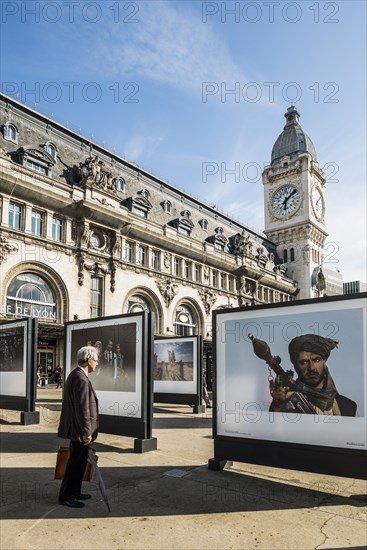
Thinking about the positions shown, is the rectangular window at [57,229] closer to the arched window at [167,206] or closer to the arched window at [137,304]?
the arched window at [137,304]

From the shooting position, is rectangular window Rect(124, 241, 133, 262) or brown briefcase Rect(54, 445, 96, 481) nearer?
brown briefcase Rect(54, 445, 96, 481)

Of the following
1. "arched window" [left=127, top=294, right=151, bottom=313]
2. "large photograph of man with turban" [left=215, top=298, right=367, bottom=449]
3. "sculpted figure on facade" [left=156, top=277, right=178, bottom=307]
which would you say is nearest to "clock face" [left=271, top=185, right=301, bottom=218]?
"sculpted figure on facade" [left=156, top=277, right=178, bottom=307]

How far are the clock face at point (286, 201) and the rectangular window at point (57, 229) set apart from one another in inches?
1739

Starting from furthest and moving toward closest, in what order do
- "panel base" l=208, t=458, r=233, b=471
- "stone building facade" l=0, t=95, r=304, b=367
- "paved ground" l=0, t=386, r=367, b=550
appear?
"stone building facade" l=0, t=95, r=304, b=367 < "panel base" l=208, t=458, r=233, b=471 < "paved ground" l=0, t=386, r=367, b=550

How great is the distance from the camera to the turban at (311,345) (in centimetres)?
694

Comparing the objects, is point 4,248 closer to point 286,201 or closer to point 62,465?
point 62,465

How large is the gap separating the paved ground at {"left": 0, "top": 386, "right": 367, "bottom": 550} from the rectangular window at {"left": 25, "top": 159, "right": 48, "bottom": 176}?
26.3m

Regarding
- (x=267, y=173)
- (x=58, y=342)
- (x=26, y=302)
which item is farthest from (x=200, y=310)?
(x=267, y=173)

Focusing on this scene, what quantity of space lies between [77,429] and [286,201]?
67.4 metres

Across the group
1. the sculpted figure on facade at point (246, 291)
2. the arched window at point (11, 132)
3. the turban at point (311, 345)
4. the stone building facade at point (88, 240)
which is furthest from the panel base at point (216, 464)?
the sculpted figure on facade at point (246, 291)

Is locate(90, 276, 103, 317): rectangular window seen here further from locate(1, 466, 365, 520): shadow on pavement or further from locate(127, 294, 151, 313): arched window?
locate(1, 466, 365, 520): shadow on pavement

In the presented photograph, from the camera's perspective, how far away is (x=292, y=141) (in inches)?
2813

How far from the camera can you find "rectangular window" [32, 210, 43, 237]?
102 feet

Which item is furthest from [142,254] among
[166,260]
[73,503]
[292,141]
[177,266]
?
[292,141]
